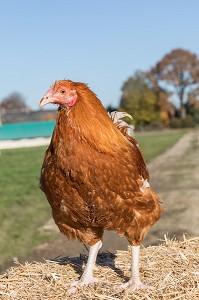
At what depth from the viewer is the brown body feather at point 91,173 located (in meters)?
3.84

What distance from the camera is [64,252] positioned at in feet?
23.0

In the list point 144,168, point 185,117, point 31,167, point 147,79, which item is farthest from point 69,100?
point 147,79

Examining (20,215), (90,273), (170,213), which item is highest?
(90,273)

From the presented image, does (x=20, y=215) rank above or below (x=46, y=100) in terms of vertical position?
below

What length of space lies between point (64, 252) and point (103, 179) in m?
3.46

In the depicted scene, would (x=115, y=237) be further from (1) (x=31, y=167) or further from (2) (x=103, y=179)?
(1) (x=31, y=167)

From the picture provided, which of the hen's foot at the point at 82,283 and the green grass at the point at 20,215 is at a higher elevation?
the hen's foot at the point at 82,283

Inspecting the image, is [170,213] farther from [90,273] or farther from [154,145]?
[154,145]

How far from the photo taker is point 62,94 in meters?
3.88

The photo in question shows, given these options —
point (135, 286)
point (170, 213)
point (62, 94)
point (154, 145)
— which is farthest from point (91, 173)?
point (154, 145)

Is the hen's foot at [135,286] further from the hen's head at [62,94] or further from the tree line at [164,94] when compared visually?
the tree line at [164,94]

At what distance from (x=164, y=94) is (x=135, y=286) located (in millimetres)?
77637

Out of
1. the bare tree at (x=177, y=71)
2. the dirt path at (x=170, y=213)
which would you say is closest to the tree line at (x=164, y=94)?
the bare tree at (x=177, y=71)

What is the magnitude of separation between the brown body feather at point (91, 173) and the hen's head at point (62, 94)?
4 cm
